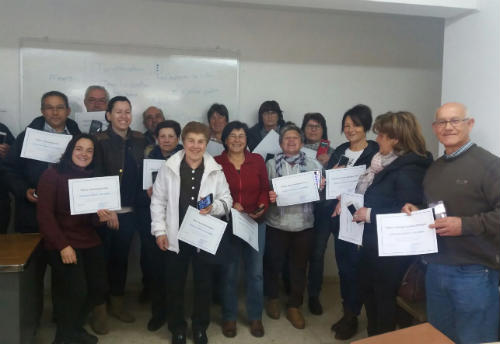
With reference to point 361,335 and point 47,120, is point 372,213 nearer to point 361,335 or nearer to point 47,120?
point 361,335

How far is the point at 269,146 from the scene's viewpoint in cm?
333

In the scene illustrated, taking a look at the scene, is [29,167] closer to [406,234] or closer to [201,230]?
[201,230]

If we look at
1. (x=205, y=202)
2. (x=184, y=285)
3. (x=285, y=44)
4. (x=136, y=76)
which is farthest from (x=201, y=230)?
(x=285, y=44)

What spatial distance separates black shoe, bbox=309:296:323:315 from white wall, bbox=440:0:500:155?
1724mm

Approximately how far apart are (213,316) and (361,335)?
1130 mm

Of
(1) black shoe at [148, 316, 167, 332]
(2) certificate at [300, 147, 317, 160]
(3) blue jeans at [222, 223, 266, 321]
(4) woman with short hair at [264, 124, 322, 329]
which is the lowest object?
(1) black shoe at [148, 316, 167, 332]

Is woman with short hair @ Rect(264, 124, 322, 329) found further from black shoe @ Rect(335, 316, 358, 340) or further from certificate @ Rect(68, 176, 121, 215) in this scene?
certificate @ Rect(68, 176, 121, 215)

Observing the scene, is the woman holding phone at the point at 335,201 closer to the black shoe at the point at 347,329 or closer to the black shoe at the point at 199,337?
the black shoe at the point at 347,329

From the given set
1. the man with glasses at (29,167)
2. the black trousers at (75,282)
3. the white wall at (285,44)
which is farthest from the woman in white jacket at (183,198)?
the white wall at (285,44)

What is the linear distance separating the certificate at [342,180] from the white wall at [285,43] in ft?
4.91

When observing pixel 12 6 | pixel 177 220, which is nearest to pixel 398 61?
pixel 177 220

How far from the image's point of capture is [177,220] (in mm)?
2471

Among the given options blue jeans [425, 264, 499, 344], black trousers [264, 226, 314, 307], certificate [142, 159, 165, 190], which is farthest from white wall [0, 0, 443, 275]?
blue jeans [425, 264, 499, 344]

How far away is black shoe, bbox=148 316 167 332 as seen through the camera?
291 centimetres
